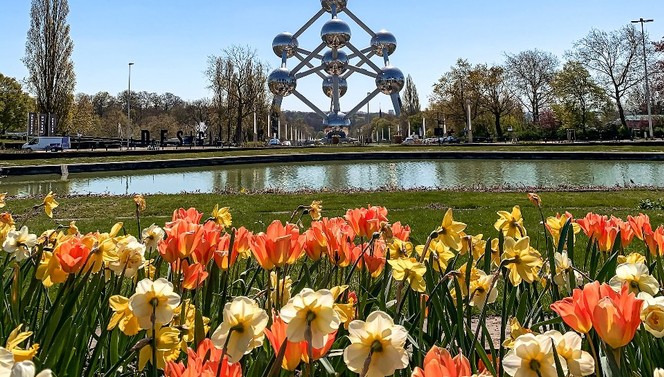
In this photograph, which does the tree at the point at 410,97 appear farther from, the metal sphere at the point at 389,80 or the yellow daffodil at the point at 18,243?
the yellow daffodil at the point at 18,243

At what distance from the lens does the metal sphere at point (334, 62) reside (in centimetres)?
4975

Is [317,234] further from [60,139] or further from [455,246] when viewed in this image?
[60,139]

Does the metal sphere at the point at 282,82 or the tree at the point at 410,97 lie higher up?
the tree at the point at 410,97

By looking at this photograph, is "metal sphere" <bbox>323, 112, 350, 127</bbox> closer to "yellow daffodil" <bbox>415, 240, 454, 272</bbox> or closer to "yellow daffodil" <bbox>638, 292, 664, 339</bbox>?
"yellow daffodil" <bbox>415, 240, 454, 272</bbox>

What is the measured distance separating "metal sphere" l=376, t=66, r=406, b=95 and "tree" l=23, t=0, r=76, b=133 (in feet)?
89.6

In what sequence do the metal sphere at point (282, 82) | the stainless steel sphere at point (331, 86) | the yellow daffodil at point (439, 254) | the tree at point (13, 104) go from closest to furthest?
the yellow daffodil at point (439, 254), the metal sphere at point (282, 82), the stainless steel sphere at point (331, 86), the tree at point (13, 104)

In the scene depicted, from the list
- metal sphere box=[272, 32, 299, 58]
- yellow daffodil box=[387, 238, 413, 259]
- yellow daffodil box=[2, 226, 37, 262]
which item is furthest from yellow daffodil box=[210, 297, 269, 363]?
metal sphere box=[272, 32, 299, 58]

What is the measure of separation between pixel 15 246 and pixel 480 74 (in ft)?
187

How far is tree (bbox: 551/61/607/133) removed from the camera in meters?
45.8

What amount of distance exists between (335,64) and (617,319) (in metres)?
50.4

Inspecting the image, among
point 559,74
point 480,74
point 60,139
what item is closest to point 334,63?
point 480,74

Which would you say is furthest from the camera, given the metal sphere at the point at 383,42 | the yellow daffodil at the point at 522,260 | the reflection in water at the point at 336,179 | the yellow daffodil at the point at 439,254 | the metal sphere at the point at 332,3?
the metal sphere at the point at 332,3

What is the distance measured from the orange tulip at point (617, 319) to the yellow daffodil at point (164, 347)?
3.13 feet

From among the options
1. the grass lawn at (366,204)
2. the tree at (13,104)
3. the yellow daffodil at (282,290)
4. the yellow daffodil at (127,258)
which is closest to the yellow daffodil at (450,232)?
the yellow daffodil at (282,290)
